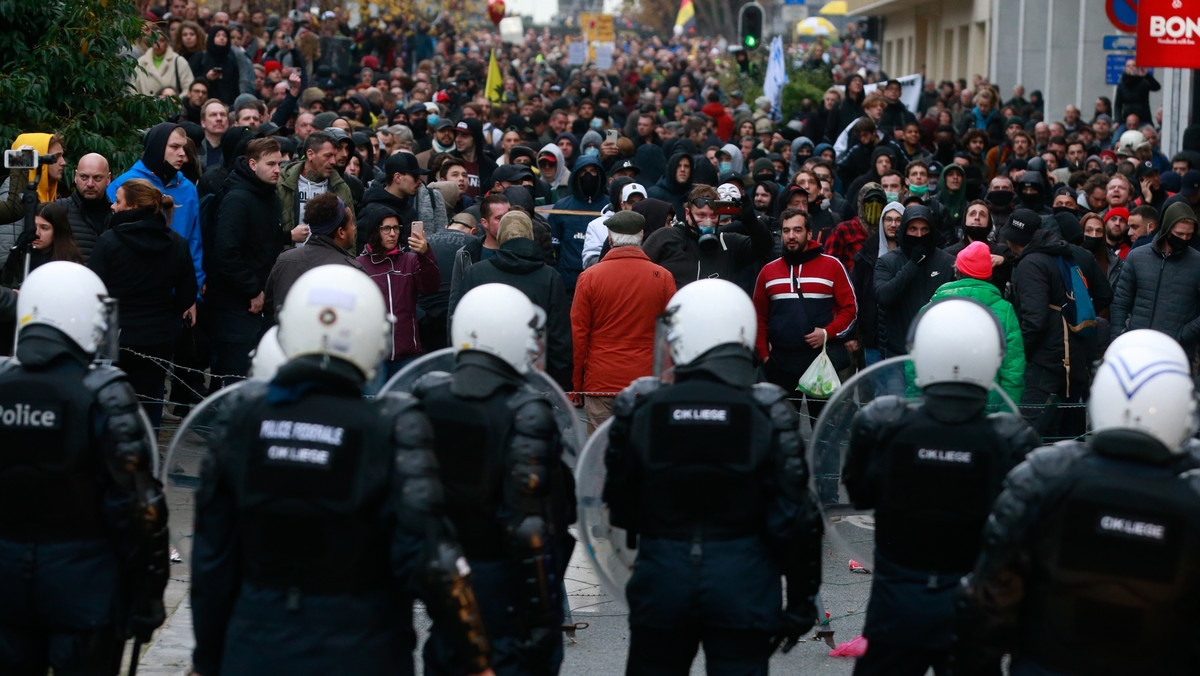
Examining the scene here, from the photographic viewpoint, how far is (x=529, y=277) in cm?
737

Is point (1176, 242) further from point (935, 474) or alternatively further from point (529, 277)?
point (935, 474)

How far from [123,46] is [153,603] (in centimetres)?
732

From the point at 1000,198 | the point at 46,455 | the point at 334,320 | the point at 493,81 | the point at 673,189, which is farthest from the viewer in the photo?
the point at 493,81

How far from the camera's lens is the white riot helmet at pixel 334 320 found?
12.5ft

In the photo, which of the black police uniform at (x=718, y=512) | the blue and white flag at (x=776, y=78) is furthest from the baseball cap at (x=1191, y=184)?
the blue and white flag at (x=776, y=78)

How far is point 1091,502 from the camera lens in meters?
3.63

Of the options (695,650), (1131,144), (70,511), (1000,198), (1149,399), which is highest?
(1131,144)

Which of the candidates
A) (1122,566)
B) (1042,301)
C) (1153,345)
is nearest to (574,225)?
(1042,301)

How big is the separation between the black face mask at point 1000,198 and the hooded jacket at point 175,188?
5.31 meters

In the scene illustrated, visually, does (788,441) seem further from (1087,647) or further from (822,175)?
(822,175)

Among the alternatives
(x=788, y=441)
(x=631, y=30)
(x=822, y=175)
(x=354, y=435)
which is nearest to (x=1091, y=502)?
(x=788, y=441)

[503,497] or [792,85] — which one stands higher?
[792,85]

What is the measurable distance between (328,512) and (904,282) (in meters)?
5.57

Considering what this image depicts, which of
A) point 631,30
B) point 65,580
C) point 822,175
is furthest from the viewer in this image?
point 631,30
